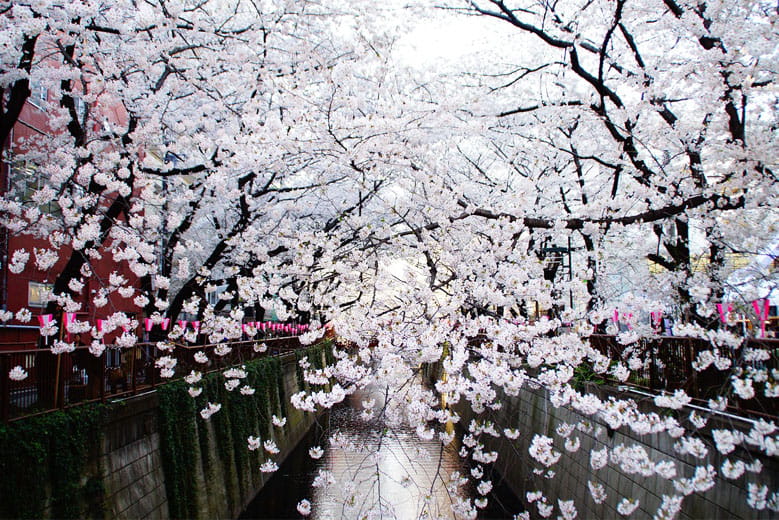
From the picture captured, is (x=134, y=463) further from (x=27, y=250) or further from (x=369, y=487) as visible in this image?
(x=27, y=250)

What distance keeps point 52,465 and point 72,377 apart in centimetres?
182

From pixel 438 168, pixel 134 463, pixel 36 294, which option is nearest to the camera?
pixel 134 463

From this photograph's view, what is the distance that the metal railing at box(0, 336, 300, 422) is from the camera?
6.97 m

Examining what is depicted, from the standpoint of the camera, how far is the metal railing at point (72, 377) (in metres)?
6.97

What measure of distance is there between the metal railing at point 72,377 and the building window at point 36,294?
1020 cm

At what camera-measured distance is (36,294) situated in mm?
21000

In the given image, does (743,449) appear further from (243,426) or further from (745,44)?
(243,426)

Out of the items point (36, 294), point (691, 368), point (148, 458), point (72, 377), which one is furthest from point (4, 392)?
point (36, 294)

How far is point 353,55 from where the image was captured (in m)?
10.5

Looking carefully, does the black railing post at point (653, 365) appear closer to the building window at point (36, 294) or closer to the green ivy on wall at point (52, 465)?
the green ivy on wall at point (52, 465)

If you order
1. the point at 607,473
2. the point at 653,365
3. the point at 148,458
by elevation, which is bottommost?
the point at 607,473

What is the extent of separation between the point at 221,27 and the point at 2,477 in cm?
825

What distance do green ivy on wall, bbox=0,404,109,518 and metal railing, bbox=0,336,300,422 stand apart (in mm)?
251

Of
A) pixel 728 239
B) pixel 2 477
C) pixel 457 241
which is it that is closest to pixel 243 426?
pixel 457 241
